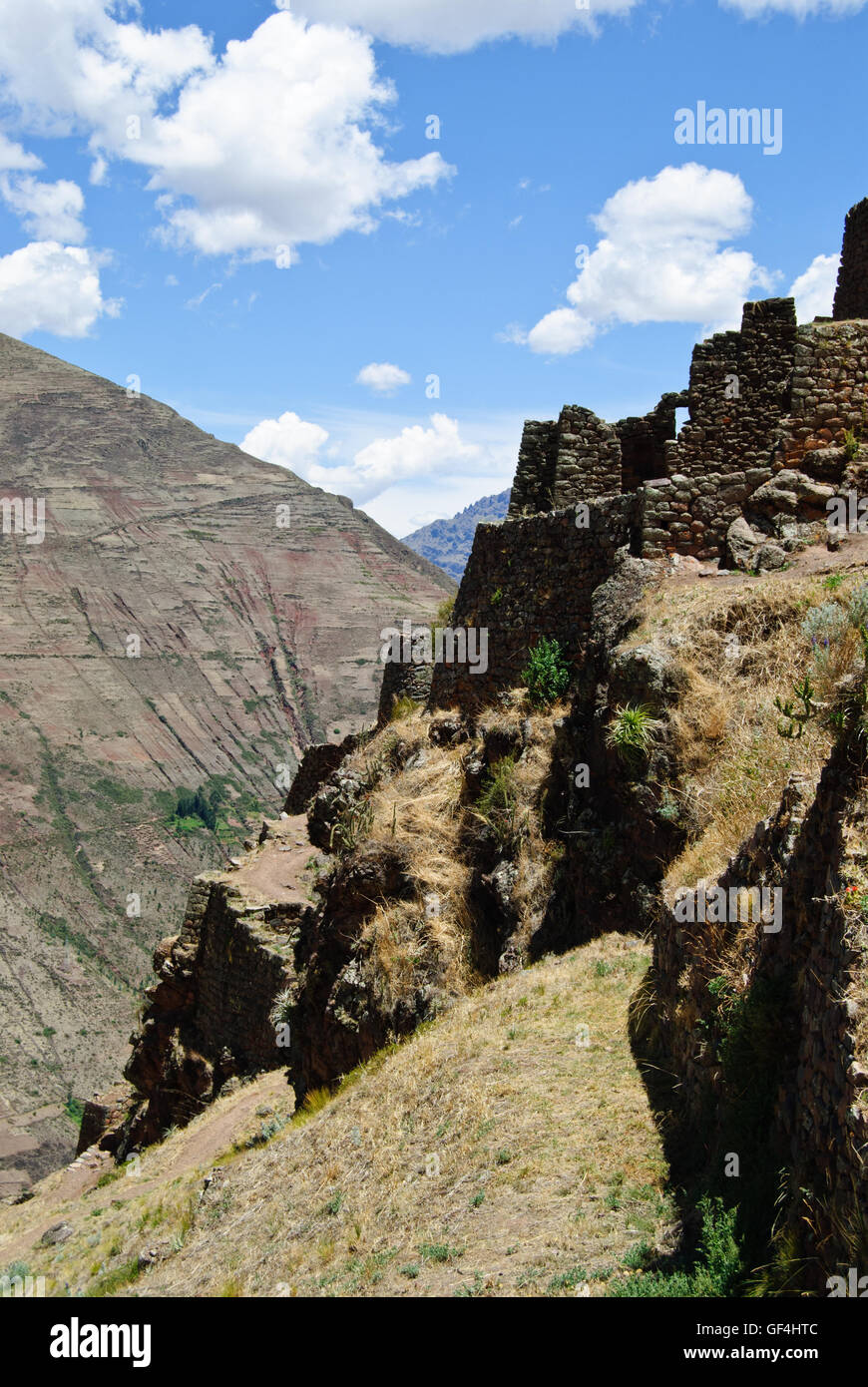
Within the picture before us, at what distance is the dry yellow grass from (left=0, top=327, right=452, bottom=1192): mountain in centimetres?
6061

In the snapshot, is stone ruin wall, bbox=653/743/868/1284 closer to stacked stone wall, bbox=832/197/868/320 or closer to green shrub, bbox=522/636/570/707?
green shrub, bbox=522/636/570/707

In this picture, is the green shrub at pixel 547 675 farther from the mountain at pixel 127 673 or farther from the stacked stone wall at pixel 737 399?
the mountain at pixel 127 673

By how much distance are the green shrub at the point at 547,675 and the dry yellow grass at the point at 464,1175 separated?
3632 millimetres

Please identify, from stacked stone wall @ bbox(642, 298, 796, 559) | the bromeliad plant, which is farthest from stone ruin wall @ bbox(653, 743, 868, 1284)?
stacked stone wall @ bbox(642, 298, 796, 559)

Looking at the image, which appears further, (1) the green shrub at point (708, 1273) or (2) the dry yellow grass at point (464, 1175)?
(2) the dry yellow grass at point (464, 1175)

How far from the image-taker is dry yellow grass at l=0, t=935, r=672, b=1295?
18.2ft

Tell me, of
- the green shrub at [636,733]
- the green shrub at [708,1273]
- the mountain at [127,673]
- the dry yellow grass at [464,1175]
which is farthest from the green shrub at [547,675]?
the mountain at [127,673]

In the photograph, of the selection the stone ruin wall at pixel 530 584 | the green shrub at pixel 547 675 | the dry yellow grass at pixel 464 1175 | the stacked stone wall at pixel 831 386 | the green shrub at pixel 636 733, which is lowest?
the dry yellow grass at pixel 464 1175

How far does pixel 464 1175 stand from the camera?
263 inches

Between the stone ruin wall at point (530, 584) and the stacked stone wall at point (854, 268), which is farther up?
the stacked stone wall at point (854, 268)

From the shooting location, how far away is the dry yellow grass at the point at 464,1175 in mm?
5555

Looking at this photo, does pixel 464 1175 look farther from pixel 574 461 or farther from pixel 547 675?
pixel 574 461
